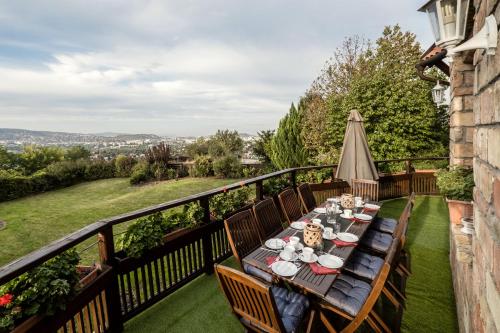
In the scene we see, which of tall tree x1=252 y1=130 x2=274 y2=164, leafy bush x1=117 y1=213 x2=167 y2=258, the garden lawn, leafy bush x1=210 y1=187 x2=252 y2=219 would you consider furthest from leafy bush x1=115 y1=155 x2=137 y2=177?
leafy bush x1=117 y1=213 x2=167 y2=258

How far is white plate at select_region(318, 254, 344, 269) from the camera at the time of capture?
6.71 feet

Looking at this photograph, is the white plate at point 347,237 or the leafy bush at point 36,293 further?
the white plate at point 347,237

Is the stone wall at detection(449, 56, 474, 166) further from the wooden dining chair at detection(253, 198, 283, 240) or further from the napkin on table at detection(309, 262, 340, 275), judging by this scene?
the wooden dining chair at detection(253, 198, 283, 240)

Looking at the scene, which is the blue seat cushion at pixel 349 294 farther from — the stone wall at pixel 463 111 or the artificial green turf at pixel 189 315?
the stone wall at pixel 463 111

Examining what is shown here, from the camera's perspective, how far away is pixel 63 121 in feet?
83.8

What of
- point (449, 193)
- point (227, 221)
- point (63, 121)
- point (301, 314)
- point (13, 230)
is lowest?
point (13, 230)

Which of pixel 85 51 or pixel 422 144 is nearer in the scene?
pixel 422 144

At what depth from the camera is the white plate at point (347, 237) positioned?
249 cm

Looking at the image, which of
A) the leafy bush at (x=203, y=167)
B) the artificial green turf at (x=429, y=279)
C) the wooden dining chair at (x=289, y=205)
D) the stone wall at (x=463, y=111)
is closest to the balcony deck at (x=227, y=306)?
the artificial green turf at (x=429, y=279)

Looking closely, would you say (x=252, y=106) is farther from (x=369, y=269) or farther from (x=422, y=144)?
(x=369, y=269)

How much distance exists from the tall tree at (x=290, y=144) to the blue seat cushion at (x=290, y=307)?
11.0m

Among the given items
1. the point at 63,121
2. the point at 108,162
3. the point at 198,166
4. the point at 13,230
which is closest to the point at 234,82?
the point at 198,166

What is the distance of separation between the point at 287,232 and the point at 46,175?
53.2 feet

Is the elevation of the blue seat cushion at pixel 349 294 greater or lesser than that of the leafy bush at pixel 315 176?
lesser
